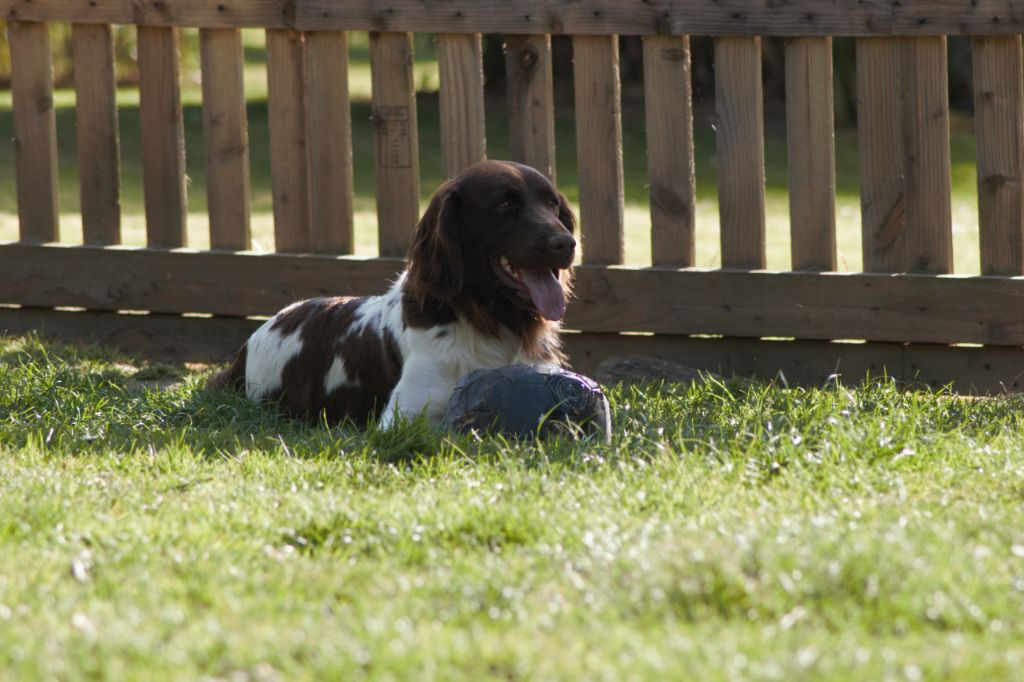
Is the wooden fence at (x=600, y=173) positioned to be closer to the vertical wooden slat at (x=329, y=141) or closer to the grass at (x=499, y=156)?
the vertical wooden slat at (x=329, y=141)

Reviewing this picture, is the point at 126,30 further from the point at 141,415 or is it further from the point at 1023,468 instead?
the point at 1023,468

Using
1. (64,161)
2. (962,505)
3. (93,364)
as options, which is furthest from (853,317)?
(64,161)

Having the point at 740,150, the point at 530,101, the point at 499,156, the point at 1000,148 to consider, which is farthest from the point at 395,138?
the point at 499,156

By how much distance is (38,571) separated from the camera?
142 inches

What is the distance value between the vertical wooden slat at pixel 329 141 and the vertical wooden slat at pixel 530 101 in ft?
2.79

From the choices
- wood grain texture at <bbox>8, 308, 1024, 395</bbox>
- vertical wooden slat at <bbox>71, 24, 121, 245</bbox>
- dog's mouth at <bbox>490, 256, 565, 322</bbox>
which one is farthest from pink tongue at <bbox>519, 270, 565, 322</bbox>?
vertical wooden slat at <bbox>71, 24, 121, 245</bbox>

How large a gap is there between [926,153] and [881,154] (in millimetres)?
202

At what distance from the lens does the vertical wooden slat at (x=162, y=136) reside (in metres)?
7.57

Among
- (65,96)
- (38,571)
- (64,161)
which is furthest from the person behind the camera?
(65,96)

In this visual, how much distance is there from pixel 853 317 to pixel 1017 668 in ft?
12.4

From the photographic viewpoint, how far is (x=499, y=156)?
14188mm

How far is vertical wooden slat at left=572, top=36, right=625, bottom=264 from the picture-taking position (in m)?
6.85

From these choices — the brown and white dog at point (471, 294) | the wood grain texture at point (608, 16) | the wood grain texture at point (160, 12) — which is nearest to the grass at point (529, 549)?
the brown and white dog at point (471, 294)

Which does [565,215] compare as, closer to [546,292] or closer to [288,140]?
[546,292]
